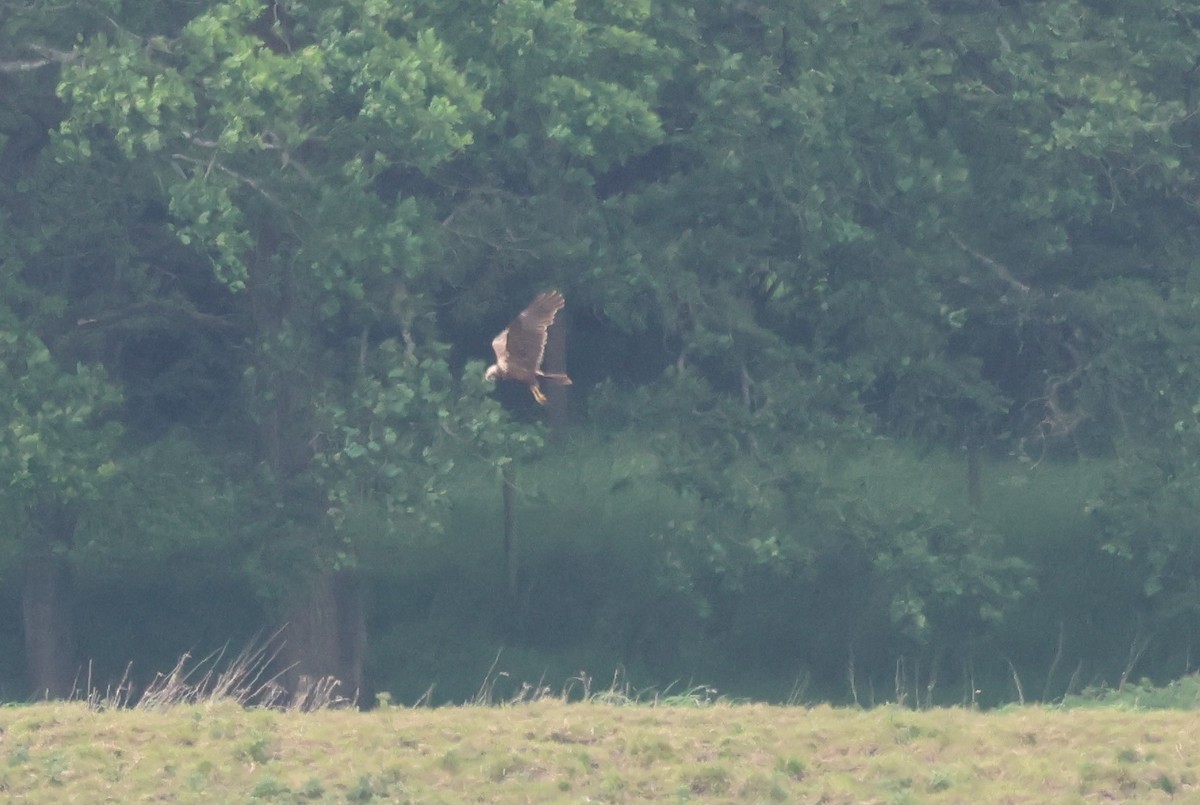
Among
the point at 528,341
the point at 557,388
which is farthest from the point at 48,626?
the point at 528,341

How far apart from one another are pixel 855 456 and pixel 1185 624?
3394 mm

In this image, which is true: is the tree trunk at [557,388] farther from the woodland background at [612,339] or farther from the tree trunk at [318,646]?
the tree trunk at [318,646]

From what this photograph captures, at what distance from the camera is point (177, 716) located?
31.1 ft

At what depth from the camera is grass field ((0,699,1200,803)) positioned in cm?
863

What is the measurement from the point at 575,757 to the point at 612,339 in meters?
8.29

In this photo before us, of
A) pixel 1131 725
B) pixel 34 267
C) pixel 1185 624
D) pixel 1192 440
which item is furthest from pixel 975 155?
pixel 34 267

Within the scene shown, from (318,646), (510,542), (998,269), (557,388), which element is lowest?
(318,646)

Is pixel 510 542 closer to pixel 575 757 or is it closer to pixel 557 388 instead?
pixel 557 388

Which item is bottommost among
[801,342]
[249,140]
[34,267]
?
[801,342]

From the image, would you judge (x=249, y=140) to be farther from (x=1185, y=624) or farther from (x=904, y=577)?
(x=1185, y=624)

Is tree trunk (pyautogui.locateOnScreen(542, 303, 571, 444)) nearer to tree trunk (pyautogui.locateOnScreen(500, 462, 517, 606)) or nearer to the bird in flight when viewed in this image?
tree trunk (pyautogui.locateOnScreen(500, 462, 517, 606))

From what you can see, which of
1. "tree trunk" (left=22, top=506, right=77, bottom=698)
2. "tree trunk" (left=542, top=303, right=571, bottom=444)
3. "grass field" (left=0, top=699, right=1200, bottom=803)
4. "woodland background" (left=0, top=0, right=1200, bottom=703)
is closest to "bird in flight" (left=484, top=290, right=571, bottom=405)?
"woodland background" (left=0, top=0, right=1200, bottom=703)

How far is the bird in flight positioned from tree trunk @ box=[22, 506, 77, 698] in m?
4.53

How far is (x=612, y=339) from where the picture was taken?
16984 mm
